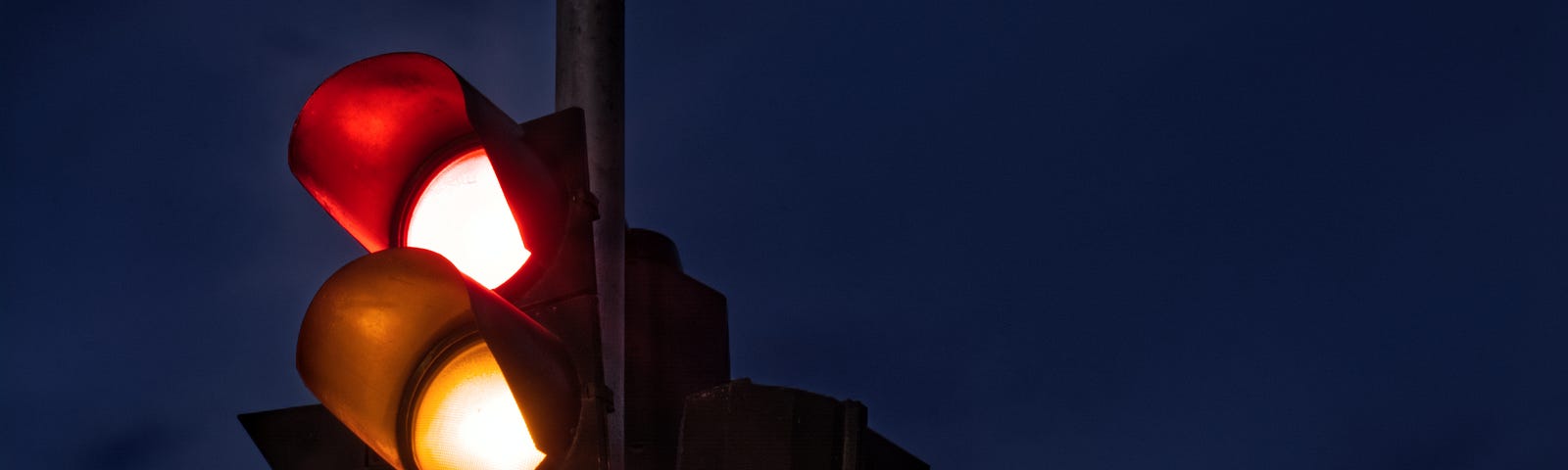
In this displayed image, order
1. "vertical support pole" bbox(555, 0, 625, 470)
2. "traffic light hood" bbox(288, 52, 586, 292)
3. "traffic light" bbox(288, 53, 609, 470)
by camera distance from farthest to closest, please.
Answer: "traffic light hood" bbox(288, 52, 586, 292) → "vertical support pole" bbox(555, 0, 625, 470) → "traffic light" bbox(288, 53, 609, 470)

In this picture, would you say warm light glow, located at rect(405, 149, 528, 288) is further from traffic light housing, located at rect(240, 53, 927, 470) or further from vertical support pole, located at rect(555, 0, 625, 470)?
vertical support pole, located at rect(555, 0, 625, 470)

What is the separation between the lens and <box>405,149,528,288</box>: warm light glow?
95.0 inches

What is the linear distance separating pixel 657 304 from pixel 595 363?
55 centimetres

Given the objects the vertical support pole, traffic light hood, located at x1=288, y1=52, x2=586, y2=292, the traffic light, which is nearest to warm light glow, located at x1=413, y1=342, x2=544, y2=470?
the traffic light

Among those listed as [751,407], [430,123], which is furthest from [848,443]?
[430,123]

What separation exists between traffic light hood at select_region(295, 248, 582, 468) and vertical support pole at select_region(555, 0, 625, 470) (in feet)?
0.55

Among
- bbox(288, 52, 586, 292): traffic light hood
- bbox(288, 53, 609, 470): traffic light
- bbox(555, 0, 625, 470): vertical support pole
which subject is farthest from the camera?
bbox(288, 52, 586, 292): traffic light hood

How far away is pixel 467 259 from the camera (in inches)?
97.2

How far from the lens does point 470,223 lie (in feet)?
8.14

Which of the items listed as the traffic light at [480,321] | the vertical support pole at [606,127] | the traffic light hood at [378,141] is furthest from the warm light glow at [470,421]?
the traffic light hood at [378,141]

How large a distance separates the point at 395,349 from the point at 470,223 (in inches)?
14.2

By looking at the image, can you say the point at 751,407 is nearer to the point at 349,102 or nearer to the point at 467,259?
the point at 467,259

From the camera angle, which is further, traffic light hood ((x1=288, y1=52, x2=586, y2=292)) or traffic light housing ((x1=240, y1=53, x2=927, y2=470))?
traffic light hood ((x1=288, y1=52, x2=586, y2=292))

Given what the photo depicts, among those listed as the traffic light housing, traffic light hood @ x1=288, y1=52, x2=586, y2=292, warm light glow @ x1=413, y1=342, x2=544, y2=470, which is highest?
traffic light hood @ x1=288, y1=52, x2=586, y2=292
